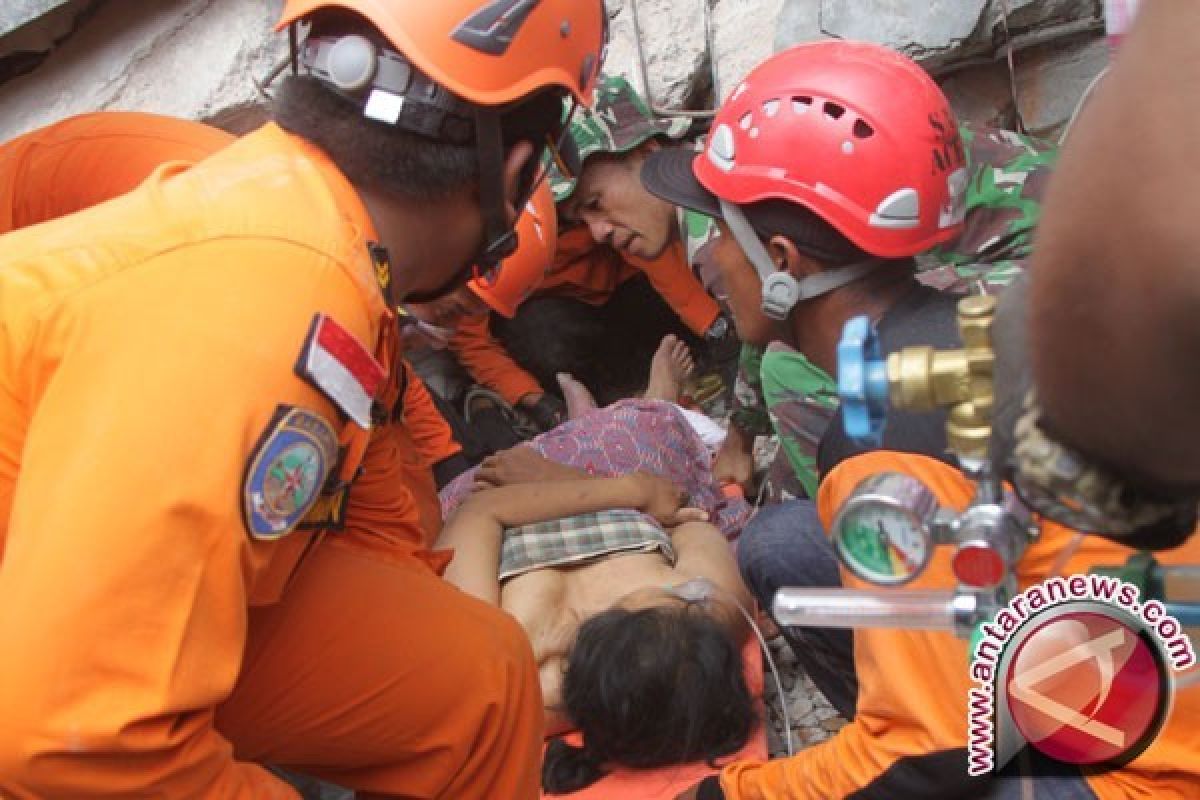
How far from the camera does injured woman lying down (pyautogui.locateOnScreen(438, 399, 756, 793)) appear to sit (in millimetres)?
3143

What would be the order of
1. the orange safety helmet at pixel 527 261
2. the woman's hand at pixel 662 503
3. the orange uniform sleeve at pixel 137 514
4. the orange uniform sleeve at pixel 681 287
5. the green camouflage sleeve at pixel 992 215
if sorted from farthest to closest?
1. the orange uniform sleeve at pixel 681 287
2. the orange safety helmet at pixel 527 261
3. the woman's hand at pixel 662 503
4. the green camouflage sleeve at pixel 992 215
5. the orange uniform sleeve at pixel 137 514

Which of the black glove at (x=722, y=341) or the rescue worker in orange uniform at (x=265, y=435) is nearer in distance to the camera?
the rescue worker in orange uniform at (x=265, y=435)

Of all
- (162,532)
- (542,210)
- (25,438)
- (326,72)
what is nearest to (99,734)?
(162,532)

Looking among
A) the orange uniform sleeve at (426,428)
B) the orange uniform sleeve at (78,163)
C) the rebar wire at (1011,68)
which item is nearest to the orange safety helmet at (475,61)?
the orange uniform sleeve at (78,163)

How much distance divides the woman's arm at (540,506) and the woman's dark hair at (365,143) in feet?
5.09

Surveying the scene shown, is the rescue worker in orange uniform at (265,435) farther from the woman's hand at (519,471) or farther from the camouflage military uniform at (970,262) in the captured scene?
the woman's hand at (519,471)

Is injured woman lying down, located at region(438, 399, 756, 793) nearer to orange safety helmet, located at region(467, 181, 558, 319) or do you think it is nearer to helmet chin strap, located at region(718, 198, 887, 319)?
orange safety helmet, located at region(467, 181, 558, 319)

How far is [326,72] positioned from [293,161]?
0.81 feet

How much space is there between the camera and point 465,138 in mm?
2273

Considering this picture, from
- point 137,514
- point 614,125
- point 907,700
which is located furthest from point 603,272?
point 137,514

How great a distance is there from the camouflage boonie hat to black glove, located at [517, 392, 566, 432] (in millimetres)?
820

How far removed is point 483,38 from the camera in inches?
88.4

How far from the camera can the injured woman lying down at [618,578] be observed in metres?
3.14

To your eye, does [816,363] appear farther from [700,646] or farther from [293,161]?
[293,161]
